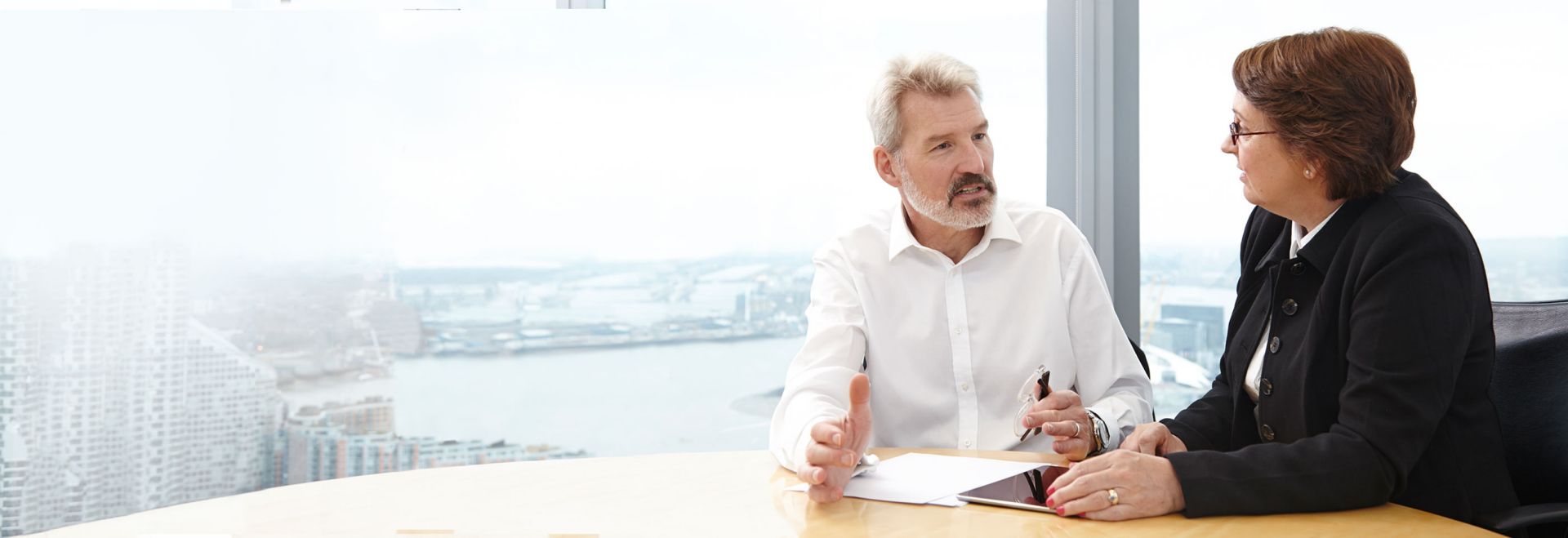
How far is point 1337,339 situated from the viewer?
1.58 meters

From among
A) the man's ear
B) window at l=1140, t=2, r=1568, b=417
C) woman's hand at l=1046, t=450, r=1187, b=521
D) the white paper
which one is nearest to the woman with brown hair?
woman's hand at l=1046, t=450, r=1187, b=521

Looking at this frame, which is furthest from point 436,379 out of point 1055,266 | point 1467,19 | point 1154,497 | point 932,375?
point 1467,19

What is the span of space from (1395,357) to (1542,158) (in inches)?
60.9

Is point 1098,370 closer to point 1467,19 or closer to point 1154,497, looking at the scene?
point 1154,497

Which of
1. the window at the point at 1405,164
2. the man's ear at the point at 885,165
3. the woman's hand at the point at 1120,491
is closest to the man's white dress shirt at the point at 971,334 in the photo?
the man's ear at the point at 885,165

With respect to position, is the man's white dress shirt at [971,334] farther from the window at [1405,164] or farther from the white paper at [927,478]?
the window at [1405,164]

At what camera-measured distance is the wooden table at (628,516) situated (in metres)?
1.33

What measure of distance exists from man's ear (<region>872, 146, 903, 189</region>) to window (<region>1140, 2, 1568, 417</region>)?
1.20 meters

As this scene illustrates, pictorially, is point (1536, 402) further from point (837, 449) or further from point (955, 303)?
point (837, 449)

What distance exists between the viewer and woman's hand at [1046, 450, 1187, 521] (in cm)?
136

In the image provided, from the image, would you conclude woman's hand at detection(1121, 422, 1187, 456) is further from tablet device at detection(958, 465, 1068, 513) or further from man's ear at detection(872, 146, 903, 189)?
man's ear at detection(872, 146, 903, 189)

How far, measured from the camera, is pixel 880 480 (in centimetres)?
157

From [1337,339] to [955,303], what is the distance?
78 cm

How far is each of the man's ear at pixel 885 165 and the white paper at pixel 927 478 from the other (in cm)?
78
